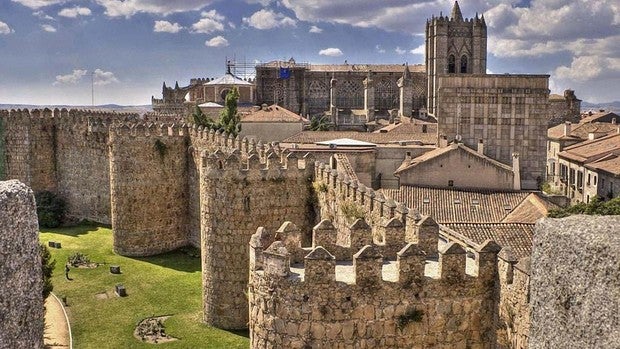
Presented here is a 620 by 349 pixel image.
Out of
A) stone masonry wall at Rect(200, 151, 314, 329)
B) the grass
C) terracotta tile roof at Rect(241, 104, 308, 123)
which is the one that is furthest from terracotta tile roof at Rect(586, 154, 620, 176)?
stone masonry wall at Rect(200, 151, 314, 329)

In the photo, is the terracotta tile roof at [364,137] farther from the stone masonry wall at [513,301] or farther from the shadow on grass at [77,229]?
the stone masonry wall at [513,301]

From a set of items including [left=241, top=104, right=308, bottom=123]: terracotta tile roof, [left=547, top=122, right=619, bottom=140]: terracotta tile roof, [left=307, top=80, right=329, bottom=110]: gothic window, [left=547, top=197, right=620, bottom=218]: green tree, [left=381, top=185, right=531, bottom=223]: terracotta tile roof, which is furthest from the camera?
[left=307, top=80, right=329, bottom=110]: gothic window

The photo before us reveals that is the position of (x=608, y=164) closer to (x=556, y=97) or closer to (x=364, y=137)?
(x=364, y=137)

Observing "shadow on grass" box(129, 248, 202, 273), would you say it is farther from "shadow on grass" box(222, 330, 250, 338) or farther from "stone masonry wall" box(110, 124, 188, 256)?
"shadow on grass" box(222, 330, 250, 338)

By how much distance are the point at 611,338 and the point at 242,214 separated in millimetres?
12501

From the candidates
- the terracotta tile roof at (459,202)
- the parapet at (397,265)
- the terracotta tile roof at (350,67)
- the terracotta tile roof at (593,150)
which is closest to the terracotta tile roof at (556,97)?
the terracotta tile roof at (350,67)

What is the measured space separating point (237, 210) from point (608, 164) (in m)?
31.6

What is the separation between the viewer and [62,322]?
19.2 metres

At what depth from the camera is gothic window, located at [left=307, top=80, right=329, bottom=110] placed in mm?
96438

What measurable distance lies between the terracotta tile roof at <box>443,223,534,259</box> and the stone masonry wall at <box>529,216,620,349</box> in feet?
41.2

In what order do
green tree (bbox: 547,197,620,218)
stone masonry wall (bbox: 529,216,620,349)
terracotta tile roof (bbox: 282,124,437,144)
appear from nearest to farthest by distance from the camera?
1. stone masonry wall (bbox: 529,216,620,349)
2. green tree (bbox: 547,197,620,218)
3. terracotta tile roof (bbox: 282,124,437,144)

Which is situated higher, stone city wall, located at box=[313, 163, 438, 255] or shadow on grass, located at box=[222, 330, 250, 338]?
stone city wall, located at box=[313, 163, 438, 255]

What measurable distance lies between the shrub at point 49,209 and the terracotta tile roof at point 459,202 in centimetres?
1655

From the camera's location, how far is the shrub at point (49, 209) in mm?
31781
